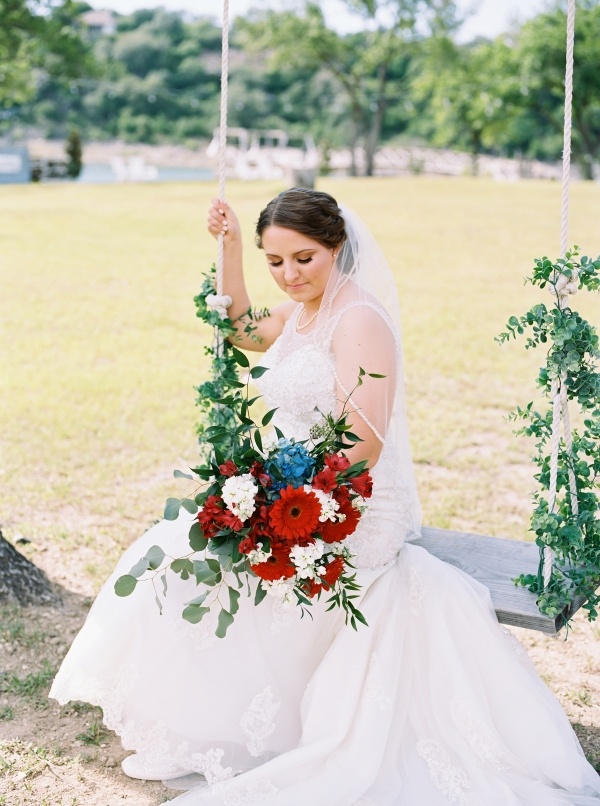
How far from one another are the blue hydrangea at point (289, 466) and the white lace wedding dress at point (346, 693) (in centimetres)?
44

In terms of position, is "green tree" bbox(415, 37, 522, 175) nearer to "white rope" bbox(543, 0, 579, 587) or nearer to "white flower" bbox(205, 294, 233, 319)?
"white flower" bbox(205, 294, 233, 319)

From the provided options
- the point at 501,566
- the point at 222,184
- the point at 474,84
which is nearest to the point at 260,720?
the point at 501,566

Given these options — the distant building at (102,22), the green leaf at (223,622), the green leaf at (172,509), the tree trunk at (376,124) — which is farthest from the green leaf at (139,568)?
the distant building at (102,22)

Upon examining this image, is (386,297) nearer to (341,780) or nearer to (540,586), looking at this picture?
(540,586)

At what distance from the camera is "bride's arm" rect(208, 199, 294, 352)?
11.6 ft

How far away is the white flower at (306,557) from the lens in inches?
101

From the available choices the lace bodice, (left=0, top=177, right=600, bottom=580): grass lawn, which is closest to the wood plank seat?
the lace bodice

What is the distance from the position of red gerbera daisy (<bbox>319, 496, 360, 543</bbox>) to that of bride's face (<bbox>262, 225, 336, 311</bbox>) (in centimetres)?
83

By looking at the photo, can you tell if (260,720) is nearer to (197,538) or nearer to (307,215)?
(197,538)

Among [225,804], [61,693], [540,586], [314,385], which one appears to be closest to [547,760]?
[540,586]

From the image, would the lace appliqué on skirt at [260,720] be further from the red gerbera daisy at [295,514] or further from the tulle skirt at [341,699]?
the red gerbera daisy at [295,514]

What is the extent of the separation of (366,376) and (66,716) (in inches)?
67.0

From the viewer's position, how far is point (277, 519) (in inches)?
99.7

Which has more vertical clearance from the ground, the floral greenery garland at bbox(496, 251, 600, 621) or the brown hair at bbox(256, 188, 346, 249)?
the brown hair at bbox(256, 188, 346, 249)
